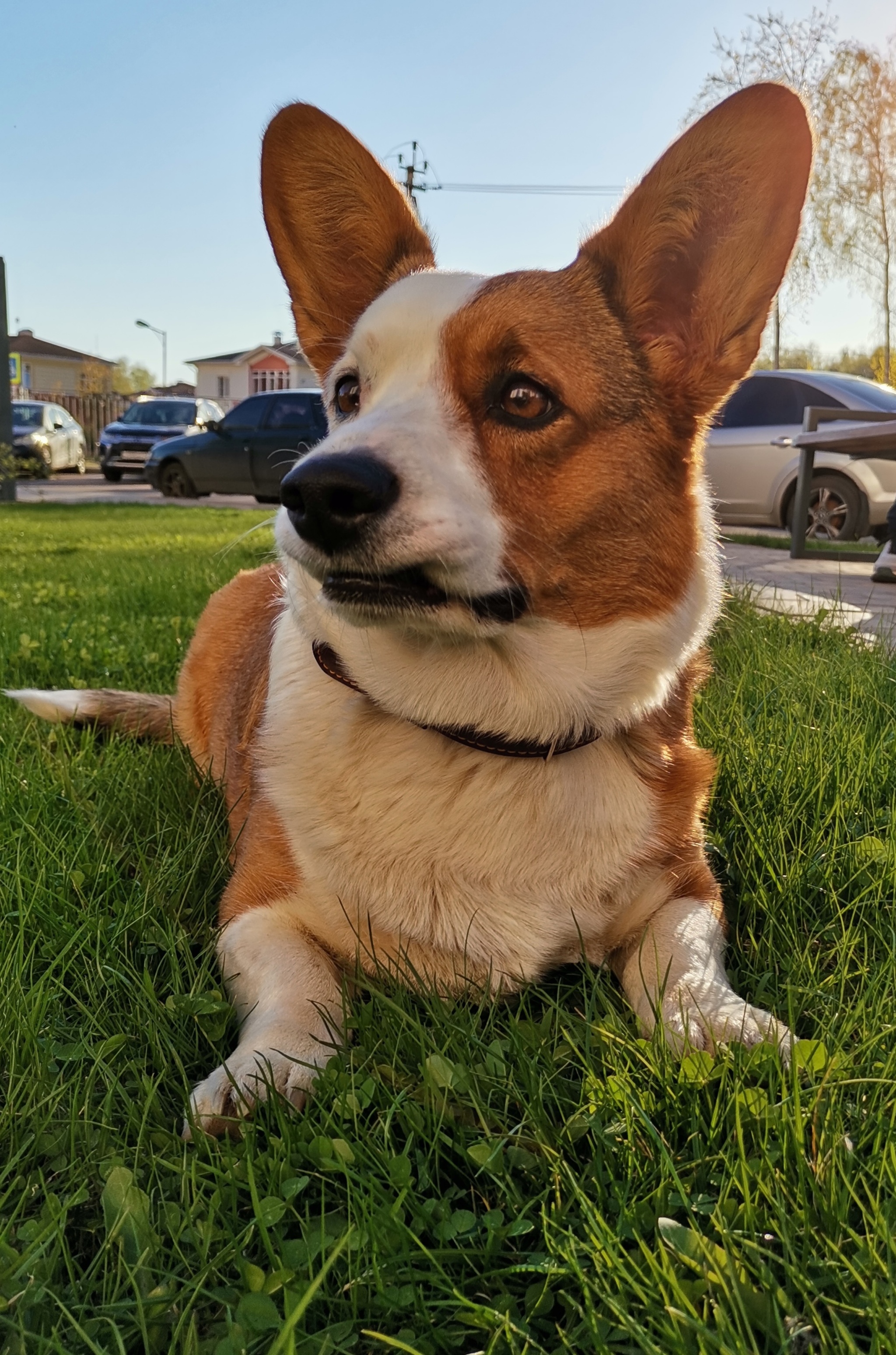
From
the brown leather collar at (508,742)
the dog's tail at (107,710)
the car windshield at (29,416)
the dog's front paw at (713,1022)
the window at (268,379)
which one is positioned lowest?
the dog's front paw at (713,1022)

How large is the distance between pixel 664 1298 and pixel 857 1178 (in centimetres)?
33

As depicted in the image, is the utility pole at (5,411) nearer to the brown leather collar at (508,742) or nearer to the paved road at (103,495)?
the paved road at (103,495)

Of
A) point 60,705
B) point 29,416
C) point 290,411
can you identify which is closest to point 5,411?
point 290,411

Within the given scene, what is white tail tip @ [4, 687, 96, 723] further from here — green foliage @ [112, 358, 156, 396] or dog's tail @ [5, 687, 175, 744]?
green foliage @ [112, 358, 156, 396]

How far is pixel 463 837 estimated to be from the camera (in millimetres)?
1901

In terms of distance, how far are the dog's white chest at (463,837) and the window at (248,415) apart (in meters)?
15.2

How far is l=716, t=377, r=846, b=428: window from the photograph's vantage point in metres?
10.6

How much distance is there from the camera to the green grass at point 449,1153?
1.13m

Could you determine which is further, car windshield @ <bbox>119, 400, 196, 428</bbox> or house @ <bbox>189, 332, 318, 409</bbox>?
house @ <bbox>189, 332, 318, 409</bbox>

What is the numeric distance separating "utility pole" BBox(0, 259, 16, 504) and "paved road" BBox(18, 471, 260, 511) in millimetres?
→ 415

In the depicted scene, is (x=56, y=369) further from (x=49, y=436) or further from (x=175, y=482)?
(x=175, y=482)

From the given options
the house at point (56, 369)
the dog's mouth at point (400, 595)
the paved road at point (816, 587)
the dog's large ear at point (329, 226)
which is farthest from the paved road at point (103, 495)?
the house at point (56, 369)

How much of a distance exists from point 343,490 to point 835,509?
9.64 metres

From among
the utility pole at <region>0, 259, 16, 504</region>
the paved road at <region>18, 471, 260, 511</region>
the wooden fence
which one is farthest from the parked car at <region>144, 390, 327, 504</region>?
the wooden fence
